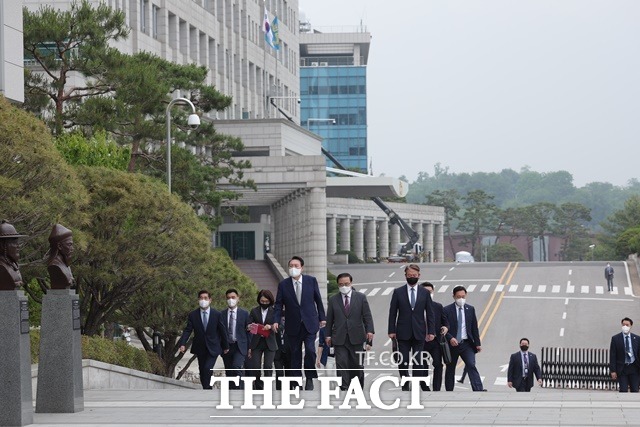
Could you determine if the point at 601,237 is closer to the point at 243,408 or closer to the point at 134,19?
the point at 134,19

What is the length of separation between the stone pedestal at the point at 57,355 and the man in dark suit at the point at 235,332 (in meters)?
5.60

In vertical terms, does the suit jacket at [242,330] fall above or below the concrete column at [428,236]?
below

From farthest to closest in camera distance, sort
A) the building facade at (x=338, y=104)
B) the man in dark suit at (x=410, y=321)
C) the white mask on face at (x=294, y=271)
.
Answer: the building facade at (x=338, y=104) → the man in dark suit at (x=410, y=321) → the white mask on face at (x=294, y=271)

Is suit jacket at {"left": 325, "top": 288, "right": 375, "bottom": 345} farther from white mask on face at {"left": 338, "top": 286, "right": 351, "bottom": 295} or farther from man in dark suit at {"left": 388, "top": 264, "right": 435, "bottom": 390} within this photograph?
man in dark suit at {"left": 388, "top": 264, "right": 435, "bottom": 390}

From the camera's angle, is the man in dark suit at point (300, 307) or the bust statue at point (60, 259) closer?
the bust statue at point (60, 259)

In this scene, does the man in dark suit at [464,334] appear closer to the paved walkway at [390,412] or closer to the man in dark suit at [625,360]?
the paved walkway at [390,412]

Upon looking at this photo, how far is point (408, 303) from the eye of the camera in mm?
19703

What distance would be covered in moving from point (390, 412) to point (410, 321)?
369cm

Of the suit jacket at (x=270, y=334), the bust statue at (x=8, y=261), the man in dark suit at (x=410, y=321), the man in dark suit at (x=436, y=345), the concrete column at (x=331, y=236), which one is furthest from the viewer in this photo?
the concrete column at (x=331, y=236)

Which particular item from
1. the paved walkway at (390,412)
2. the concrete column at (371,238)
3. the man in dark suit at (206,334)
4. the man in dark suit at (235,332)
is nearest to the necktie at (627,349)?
the paved walkway at (390,412)

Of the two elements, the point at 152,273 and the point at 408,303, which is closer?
the point at 408,303

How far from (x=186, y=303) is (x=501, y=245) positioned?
147 metres

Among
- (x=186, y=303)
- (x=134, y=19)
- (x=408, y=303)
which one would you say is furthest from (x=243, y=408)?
(x=134, y=19)

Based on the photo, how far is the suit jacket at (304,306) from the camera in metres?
19.5
